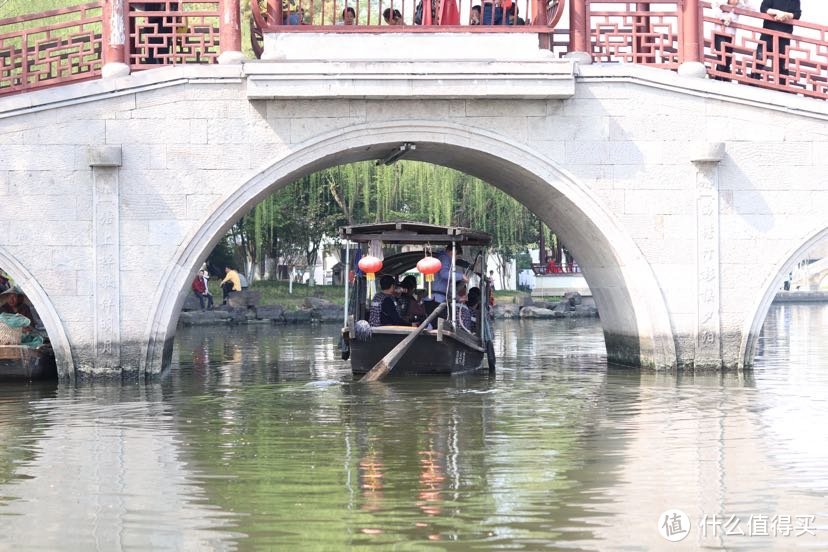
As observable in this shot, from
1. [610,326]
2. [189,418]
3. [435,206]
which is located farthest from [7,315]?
[435,206]

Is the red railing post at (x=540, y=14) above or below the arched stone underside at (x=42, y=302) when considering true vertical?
above

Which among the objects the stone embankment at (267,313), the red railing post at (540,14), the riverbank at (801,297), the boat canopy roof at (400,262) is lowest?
the stone embankment at (267,313)

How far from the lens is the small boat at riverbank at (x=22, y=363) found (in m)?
12.7

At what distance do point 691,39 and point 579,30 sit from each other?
1118 mm

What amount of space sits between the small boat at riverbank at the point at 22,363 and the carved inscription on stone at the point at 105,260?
1.01m

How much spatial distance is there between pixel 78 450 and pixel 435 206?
18.7 metres

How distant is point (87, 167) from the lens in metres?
12.1

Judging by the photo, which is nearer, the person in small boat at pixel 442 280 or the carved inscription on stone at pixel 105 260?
the carved inscription on stone at pixel 105 260

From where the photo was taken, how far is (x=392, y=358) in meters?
12.4

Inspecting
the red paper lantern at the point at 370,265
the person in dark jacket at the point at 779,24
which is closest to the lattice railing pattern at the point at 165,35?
the red paper lantern at the point at 370,265

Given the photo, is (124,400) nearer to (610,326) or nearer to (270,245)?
(610,326)

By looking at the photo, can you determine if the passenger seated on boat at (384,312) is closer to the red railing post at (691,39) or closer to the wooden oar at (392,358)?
the wooden oar at (392,358)

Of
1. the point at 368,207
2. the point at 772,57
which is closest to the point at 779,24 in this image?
the point at 772,57

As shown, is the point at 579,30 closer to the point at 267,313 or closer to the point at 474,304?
the point at 474,304
